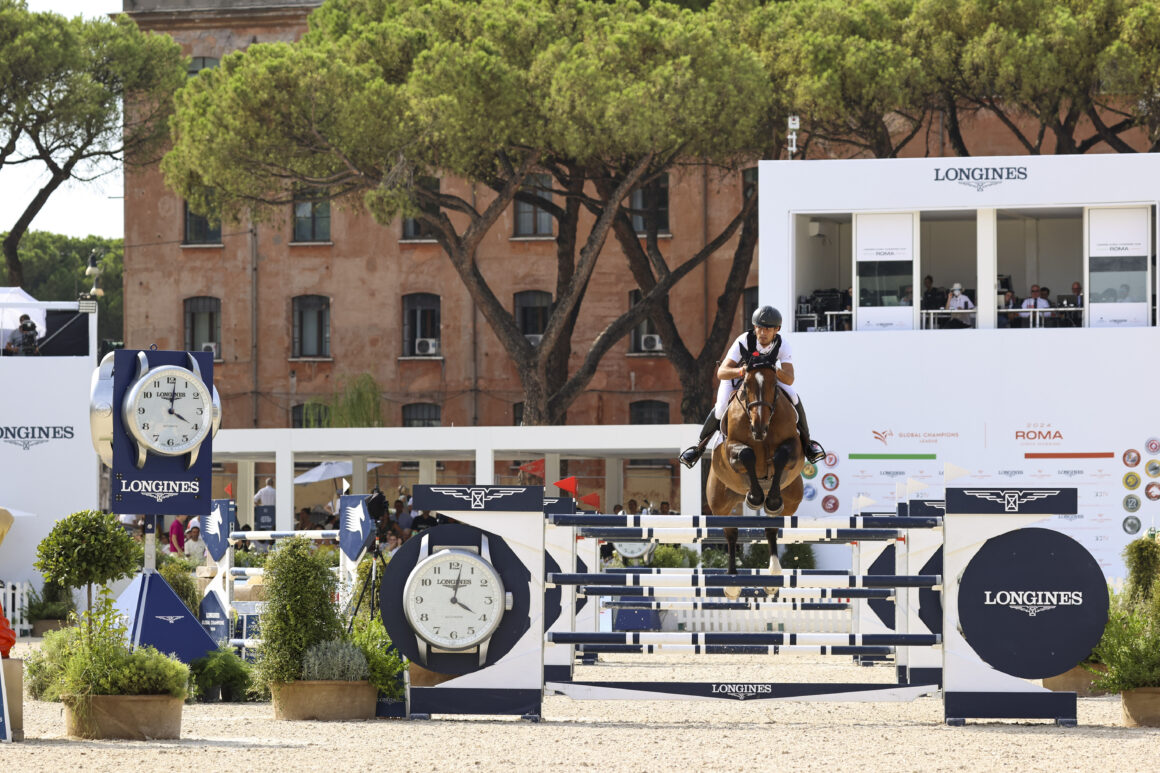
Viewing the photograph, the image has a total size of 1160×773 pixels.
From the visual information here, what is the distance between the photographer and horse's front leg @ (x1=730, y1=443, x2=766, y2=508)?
1242 cm

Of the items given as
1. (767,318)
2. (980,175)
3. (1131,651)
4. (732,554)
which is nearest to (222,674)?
(732,554)

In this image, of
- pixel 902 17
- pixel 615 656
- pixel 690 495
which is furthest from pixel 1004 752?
pixel 902 17

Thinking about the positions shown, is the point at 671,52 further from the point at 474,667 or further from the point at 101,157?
the point at 474,667

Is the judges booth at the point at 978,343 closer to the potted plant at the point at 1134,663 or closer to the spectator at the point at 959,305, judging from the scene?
the spectator at the point at 959,305

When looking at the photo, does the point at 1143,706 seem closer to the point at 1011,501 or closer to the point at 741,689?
the point at 1011,501

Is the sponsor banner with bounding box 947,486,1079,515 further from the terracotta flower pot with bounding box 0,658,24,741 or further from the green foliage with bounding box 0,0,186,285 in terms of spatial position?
the green foliage with bounding box 0,0,186,285

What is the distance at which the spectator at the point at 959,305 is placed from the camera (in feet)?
93.4

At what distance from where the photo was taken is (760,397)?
12.4 meters

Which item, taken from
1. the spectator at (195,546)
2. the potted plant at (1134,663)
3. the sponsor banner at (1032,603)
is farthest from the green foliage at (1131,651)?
the spectator at (195,546)

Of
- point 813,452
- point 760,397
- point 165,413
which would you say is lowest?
point 813,452

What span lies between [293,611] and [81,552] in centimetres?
168

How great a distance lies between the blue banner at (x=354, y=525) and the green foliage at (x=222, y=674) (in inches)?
70.3

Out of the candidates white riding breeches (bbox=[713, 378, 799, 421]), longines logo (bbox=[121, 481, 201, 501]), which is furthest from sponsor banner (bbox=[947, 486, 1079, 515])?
longines logo (bbox=[121, 481, 201, 501])

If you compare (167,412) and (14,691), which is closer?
(14,691)
